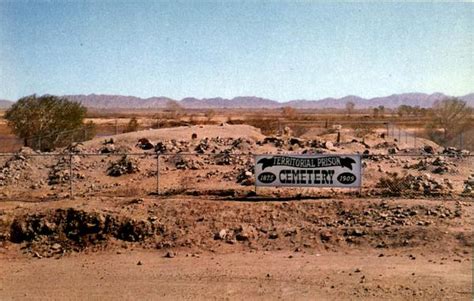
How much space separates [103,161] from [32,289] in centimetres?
1313

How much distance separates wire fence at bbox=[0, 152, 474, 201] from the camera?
63.7ft

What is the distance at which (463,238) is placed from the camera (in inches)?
571

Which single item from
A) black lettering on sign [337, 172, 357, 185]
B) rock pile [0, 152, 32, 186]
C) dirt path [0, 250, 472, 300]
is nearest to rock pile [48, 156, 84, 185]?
rock pile [0, 152, 32, 186]

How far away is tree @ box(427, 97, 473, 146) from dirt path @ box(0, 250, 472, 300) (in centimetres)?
3383

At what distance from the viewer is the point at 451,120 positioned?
4553 centimetres

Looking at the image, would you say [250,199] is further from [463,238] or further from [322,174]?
[463,238]

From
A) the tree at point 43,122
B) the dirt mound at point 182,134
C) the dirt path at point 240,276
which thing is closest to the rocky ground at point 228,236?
the dirt path at point 240,276

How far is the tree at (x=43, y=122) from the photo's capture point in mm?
37375

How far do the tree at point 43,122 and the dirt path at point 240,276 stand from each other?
23.5 metres

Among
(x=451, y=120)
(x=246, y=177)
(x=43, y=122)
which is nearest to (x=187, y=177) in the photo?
(x=246, y=177)

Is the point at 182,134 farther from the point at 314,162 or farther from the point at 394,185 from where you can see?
the point at 394,185

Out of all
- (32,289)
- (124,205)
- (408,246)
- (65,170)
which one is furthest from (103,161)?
(408,246)

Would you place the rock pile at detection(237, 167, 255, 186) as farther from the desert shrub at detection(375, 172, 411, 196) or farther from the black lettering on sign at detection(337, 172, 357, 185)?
the desert shrub at detection(375, 172, 411, 196)

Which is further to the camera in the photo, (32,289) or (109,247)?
(109,247)
